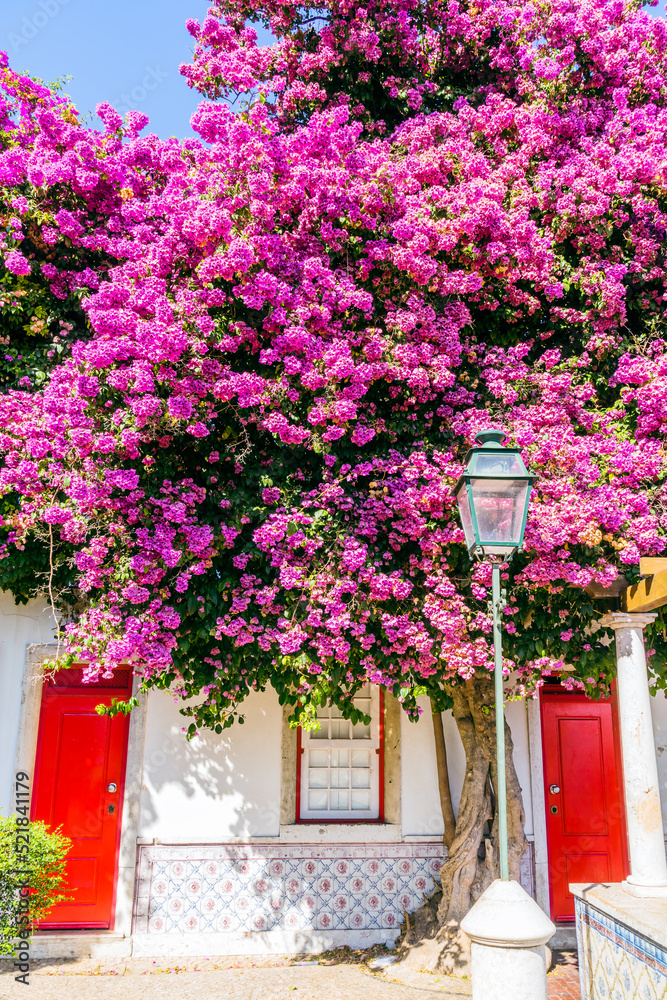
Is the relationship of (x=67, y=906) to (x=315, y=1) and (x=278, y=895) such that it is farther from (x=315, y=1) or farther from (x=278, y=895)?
(x=315, y=1)

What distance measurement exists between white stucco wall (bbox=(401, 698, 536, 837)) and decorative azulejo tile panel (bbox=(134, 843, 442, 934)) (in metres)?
0.29

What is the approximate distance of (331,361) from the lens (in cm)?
519

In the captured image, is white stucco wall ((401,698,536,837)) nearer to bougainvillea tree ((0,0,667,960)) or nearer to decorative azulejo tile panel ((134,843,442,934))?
decorative azulejo tile panel ((134,843,442,934))

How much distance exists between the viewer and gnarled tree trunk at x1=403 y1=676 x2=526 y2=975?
616 cm

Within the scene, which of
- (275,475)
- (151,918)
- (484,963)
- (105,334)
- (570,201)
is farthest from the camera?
(151,918)

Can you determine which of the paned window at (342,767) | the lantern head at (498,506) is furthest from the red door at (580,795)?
the lantern head at (498,506)

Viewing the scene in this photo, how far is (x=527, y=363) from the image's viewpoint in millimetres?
6336

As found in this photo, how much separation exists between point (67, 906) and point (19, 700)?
6.30 ft

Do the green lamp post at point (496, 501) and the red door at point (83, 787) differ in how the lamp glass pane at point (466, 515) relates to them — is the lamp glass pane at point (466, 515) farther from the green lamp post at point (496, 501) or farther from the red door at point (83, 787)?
the red door at point (83, 787)

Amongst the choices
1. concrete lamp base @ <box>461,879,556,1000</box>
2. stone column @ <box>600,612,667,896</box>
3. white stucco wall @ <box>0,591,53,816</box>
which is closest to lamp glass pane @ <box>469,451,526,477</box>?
stone column @ <box>600,612,667,896</box>

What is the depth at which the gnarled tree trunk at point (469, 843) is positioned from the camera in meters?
6.16

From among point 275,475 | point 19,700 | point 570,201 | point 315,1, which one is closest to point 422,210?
point 570,201

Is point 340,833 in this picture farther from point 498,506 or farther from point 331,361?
point 331,361

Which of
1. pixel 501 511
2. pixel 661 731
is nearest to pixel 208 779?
pixel 501 511
